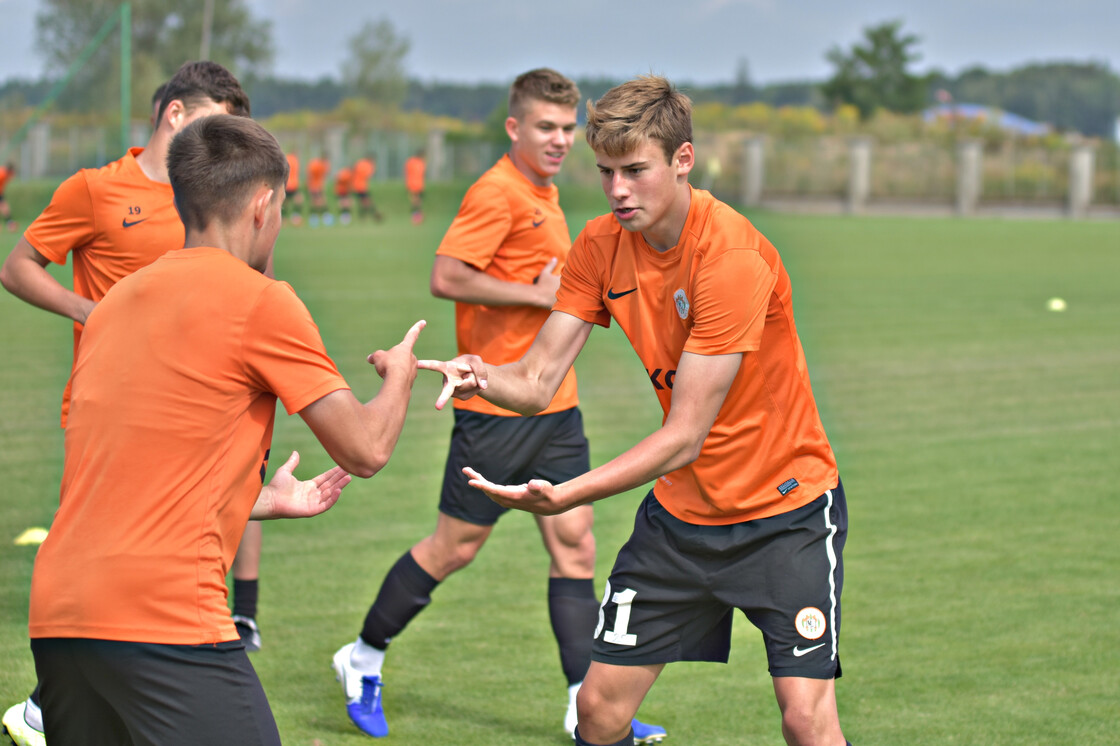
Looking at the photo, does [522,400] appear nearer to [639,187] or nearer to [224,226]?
[639,187]

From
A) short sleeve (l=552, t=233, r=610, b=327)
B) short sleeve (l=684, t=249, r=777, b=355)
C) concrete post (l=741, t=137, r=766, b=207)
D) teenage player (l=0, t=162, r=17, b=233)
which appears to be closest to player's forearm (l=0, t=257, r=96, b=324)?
short sleeve (l=552, t=233, r=610, b=327)

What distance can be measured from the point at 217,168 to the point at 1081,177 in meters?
60.5

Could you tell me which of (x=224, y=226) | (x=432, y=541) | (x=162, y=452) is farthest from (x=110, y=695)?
(x=432, y=541)

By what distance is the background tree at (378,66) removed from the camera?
106562mm

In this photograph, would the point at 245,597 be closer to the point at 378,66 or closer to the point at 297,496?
the point at 297,496

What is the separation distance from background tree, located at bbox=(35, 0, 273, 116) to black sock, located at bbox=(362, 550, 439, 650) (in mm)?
16052

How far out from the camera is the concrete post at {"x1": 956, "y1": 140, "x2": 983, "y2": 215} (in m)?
59.2

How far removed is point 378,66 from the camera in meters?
107

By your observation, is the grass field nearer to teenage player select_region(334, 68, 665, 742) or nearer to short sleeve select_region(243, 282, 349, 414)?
teenage player select_region(334, 68, 665, 742)

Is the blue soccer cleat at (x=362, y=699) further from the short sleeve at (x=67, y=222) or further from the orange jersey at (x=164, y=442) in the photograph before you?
the orange jersey at (x=164, y=442)

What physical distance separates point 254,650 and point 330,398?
121 inches

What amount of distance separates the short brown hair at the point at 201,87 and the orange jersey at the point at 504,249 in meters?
1.02

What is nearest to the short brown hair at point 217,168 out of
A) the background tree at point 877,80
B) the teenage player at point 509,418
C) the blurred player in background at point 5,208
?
the teenage player at point 509,418

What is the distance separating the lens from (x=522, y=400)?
12.8 feet
